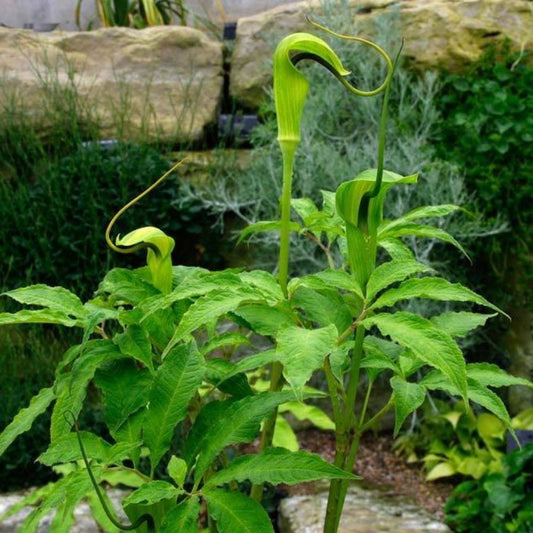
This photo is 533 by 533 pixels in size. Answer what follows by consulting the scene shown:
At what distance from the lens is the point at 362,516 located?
10.4ft

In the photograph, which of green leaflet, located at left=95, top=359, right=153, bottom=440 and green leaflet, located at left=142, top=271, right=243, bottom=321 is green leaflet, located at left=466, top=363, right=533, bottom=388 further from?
green leaflet, located at left=95, top=359, right=153, bottom=440

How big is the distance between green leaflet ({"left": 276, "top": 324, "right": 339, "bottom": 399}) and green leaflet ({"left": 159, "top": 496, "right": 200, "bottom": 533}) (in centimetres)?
23

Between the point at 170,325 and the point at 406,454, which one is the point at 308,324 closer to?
the point at 170,325

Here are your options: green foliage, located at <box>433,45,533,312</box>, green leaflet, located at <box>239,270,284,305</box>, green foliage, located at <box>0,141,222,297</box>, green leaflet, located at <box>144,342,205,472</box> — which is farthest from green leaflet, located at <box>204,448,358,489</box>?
green foliage, located at <box>0,141,222,297</box>

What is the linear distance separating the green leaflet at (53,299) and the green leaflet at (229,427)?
0.27 m

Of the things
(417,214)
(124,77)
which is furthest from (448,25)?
(417,214)

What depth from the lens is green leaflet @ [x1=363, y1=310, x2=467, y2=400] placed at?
3.44 feet

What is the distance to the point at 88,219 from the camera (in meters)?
4.46

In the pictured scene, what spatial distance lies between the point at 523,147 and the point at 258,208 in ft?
4.34

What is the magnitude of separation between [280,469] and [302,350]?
18 centimetres

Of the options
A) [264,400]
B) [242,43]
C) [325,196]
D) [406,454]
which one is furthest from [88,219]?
[264,400]

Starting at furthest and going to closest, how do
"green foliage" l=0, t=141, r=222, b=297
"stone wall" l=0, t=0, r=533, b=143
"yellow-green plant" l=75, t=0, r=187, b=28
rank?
"yellow-green plant" l=75, t=0, r=187, b=28 → "stone wall" l=0, t=0, r=533, b=143 → "green foliage" l=0, t=141, r=222, b=297

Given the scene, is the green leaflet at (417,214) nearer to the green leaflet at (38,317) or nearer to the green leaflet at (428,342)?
the green leaflet at (428,342)

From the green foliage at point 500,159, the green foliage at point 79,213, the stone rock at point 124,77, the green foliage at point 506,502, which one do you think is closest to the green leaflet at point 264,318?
the green foliage at point 506,502
